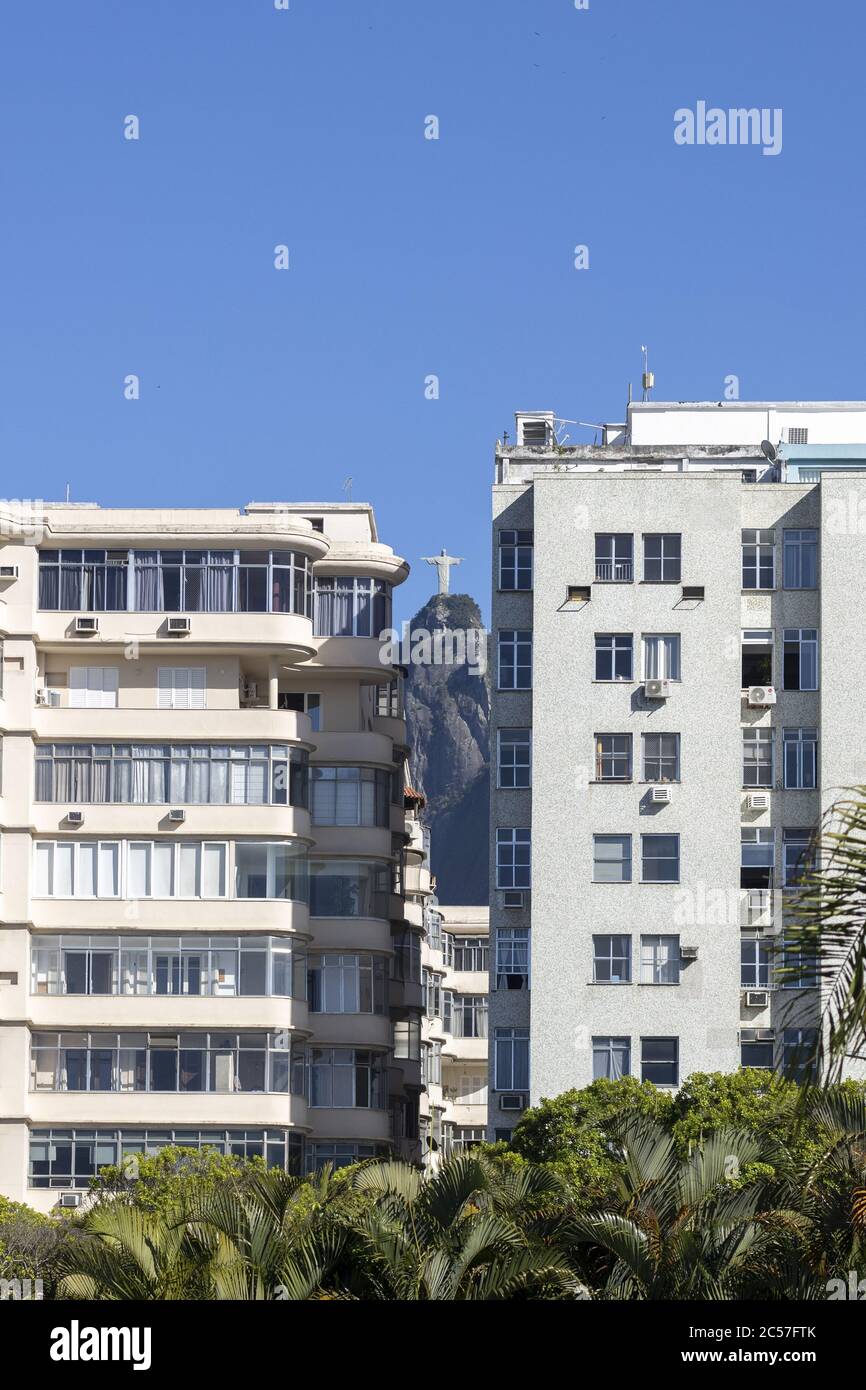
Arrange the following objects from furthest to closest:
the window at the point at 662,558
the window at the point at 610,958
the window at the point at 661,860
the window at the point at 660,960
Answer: the window at the point at 662,558 → the window at the point at 661,860 → the window at the point at 610,958 → the window at the point at 660,960

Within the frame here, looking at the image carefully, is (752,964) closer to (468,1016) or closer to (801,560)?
(801,560)

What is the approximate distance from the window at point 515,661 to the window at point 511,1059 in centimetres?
1029

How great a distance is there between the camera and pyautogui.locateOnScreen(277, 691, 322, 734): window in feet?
259

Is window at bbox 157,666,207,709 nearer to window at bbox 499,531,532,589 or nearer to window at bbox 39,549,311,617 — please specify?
window at bbox 39,549,311,617

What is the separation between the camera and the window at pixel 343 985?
75.1 meters

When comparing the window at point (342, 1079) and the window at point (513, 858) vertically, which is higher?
the window at point (513, 858)

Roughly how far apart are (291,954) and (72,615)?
39.3 feet

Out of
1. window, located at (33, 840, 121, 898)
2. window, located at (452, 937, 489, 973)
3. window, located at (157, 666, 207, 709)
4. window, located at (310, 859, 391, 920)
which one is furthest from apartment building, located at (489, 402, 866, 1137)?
window, located at (452, 937, 489, 973)

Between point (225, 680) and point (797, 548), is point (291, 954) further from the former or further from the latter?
point (797, 548)

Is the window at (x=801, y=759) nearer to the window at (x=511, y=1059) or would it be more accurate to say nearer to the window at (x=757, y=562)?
the window at (x=757, y=562)

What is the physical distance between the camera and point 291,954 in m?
73.4

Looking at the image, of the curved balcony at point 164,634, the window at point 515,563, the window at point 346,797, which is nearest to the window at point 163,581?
the curved balcony at point 164,634

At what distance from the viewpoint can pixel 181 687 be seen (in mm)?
75312
